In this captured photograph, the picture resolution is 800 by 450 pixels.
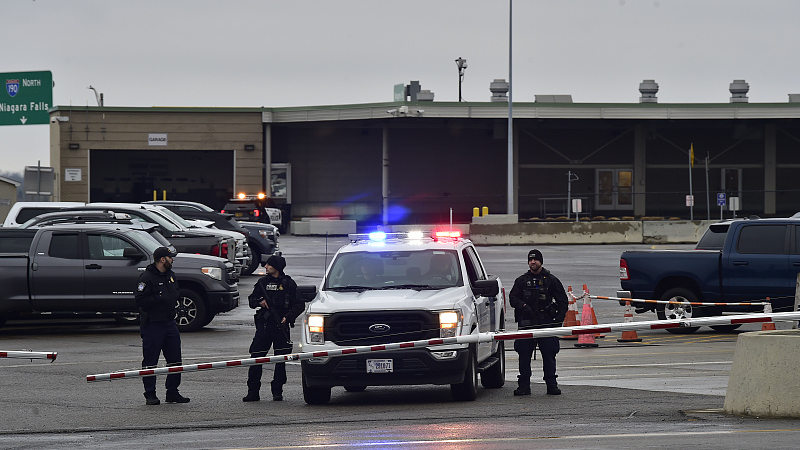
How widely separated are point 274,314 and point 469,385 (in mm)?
2285

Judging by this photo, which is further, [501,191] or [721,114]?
[501,191]

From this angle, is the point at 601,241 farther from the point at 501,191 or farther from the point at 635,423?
the point at 635,423

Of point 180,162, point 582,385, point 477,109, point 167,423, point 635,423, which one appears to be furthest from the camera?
point 180,162

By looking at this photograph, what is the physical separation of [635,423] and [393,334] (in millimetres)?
2668

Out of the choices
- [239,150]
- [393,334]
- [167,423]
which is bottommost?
[167,423]

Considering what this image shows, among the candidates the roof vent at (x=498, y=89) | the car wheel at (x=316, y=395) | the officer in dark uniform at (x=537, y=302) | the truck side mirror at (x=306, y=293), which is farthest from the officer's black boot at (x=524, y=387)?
the roof vent at (x=498, y=89)

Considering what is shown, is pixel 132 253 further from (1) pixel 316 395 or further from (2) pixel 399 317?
(2) pixel 399 317

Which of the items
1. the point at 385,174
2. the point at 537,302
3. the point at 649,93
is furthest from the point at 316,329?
the point at 649,93

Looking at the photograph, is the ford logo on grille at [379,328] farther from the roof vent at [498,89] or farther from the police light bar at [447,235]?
the roof vent at [498,89]

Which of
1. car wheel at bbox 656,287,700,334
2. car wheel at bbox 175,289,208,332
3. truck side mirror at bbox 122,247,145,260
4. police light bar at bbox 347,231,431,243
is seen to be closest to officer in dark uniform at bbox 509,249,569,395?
police light bar at bbox 347,231,431,243

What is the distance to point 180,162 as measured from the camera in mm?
64000

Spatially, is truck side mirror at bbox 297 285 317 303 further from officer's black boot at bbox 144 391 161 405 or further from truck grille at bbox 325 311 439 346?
officer's black boot at bbox 144 391 161 405

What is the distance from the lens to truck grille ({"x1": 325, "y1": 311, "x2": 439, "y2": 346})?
37.7ft

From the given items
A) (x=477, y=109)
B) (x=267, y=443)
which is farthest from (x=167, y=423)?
(x=477, y=109)
